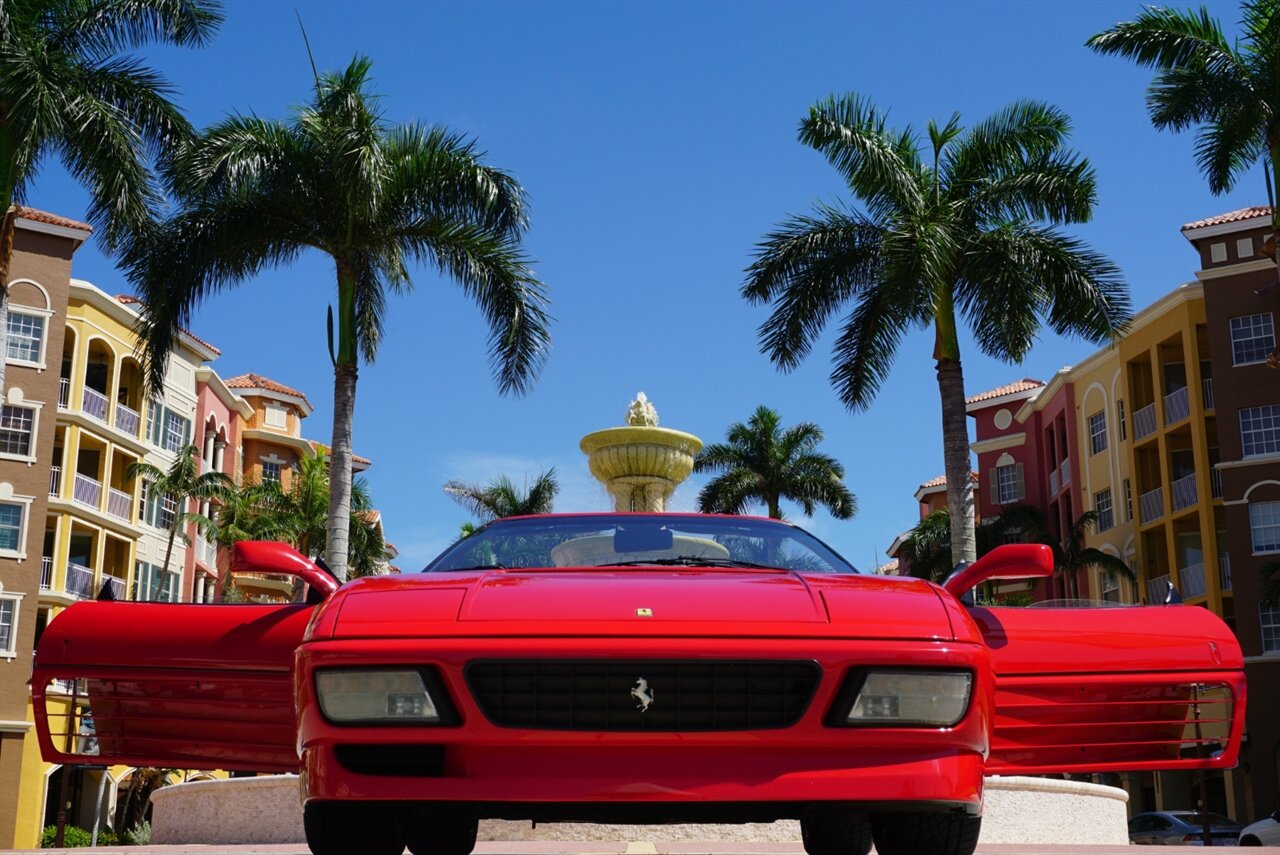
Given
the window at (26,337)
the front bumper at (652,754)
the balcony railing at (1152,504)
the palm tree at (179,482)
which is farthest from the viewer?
the palm tree at (179,482)

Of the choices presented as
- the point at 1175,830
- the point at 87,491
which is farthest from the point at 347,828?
the point at 87,491

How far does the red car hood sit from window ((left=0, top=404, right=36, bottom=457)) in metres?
41.4

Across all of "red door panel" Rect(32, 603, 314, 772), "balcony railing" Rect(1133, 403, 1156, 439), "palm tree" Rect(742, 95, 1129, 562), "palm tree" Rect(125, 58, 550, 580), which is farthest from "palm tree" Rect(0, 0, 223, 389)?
"balcony railing" Rect(1133, 403, 1156, 439)

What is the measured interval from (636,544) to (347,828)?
173cm

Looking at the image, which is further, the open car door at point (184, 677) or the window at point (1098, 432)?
the window at point (1098, 432)

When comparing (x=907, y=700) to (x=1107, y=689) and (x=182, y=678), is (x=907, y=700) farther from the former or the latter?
(x=182, y=678)

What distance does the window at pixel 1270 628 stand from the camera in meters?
41.3

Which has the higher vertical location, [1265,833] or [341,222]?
[341,222]

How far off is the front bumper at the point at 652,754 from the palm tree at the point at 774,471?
50.4 m

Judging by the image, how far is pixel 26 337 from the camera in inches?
1684

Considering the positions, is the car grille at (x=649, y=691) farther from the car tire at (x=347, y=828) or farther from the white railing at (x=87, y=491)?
the white railing at (x=87, y=491)

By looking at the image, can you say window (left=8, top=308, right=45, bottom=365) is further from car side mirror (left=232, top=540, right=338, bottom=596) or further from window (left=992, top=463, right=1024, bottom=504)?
car side mirror (left=232, top=540, right=338, bottom=596)

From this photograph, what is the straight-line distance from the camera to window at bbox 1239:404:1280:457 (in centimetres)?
4284

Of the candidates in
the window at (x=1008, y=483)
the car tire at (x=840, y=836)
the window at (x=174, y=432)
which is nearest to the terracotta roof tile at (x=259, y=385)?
the window at (x=174, y=432)
